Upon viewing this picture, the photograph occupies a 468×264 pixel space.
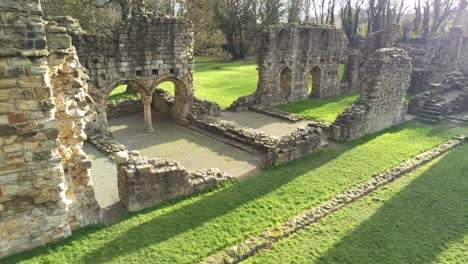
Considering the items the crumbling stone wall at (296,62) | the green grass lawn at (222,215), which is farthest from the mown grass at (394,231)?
the crumbling stone wall at (296,62)

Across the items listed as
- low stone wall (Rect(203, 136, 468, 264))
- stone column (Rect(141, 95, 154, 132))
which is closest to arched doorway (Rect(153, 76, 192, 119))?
stone column (Rect(141, 95, 154, 132))

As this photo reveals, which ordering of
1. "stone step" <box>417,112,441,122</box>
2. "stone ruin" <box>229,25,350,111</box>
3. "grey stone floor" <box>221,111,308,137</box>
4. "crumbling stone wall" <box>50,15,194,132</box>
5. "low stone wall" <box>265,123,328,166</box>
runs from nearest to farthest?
"low stone wall" <box>265,123,328,166</box>
"crumbling stone wall" <box>50,15,194,132</box>
"grey stone floor" <box>221,111,308,137</box>
"stone step" <box>417,112,441,122</box>
"stone ruin" <box>229,25,350,111</box>

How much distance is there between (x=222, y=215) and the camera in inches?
322

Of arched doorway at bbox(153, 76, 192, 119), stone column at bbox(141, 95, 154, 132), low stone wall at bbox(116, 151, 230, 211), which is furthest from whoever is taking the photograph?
arched doorway at bbox(153, 76, 192, 119)

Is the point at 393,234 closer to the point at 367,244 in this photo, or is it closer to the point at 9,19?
the point at 367,244

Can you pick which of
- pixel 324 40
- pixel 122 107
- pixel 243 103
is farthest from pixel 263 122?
pixel 324 40

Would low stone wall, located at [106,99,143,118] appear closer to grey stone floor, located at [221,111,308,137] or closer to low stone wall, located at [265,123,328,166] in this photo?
grey stone floor, located at [221,111,308,137]

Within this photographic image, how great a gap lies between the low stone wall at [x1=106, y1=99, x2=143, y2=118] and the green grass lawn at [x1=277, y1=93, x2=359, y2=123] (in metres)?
8.55

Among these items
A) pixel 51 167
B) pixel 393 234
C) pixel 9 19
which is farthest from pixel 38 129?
pixel 393 234

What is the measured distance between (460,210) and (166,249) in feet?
24.5

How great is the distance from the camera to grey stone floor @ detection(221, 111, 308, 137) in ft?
52.6

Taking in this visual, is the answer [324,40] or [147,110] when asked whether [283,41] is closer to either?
[324,40]

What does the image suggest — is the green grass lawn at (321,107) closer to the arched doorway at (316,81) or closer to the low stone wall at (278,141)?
the arched doorway at (316,81)

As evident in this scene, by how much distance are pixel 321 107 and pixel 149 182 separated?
14494 millimetres
